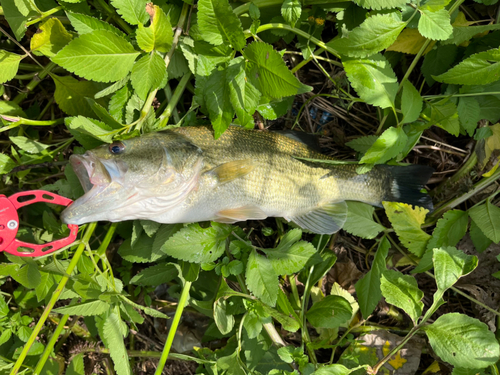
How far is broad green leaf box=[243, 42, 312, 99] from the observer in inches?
85.5

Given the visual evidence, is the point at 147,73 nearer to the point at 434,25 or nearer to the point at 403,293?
the point at 434,25

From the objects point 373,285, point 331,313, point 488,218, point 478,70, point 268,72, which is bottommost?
point 331,313

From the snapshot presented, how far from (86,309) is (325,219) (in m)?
1.90

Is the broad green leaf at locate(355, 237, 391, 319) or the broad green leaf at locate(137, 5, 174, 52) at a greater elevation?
the broad green leaf at locate(137, 5, 174, 52)

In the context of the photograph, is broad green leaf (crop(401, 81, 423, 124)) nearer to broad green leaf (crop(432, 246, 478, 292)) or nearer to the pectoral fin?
the pectoral fin

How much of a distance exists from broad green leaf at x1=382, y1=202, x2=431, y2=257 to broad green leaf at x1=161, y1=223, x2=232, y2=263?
133cm

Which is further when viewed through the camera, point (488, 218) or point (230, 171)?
point (488, 218)

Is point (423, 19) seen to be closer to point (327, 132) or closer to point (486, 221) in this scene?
point (327, 132)

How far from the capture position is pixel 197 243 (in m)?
2.62

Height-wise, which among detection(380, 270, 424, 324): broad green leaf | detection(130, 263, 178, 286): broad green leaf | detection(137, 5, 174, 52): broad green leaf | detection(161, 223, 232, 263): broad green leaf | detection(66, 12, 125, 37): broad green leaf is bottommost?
detection(130, 263, 178, 286): broad green leaf

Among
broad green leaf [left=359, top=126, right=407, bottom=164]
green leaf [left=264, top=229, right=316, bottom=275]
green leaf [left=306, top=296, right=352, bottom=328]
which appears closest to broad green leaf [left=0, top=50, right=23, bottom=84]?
green leaf [left=264, top=229, right=316, bottom=275]

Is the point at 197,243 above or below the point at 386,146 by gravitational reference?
below

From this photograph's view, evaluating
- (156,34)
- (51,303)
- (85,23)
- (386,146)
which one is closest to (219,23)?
(156,34)

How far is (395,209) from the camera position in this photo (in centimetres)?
289
